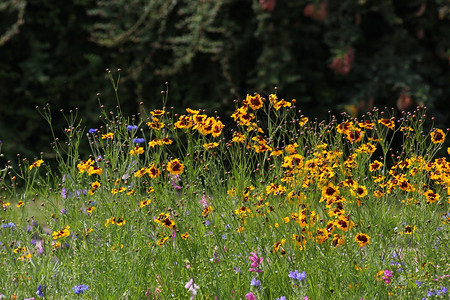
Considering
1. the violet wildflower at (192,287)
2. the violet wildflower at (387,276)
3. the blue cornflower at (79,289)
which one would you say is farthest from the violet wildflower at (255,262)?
the blue cornflower at (79,289)

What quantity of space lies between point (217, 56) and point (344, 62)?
4.01ft

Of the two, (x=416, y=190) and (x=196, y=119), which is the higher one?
(x=196, y=119)

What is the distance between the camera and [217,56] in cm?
615

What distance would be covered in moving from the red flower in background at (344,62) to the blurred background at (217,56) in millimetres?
11

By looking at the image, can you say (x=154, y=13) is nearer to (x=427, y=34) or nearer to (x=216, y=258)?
(x=427, y=34)

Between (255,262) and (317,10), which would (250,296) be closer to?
(255,262)

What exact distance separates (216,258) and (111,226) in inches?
20.2

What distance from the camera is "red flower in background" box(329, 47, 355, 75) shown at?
587 cm

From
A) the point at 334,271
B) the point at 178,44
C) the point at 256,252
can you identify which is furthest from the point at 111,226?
the point at 178,44

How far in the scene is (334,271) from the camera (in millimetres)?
2436

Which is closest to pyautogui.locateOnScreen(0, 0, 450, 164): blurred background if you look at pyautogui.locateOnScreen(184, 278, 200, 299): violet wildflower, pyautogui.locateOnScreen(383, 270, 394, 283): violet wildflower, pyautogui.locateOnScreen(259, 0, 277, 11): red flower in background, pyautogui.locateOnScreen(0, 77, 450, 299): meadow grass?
pyautogui.locateOnScreen(259, 0, 277, 11): red flower in background

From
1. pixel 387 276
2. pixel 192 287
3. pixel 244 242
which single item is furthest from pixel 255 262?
pixel 387 276

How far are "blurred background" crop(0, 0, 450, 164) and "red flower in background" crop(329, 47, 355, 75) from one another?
11mm

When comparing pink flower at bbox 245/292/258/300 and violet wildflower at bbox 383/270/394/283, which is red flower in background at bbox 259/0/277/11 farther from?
pink flower at bbox 245/292/258/300
